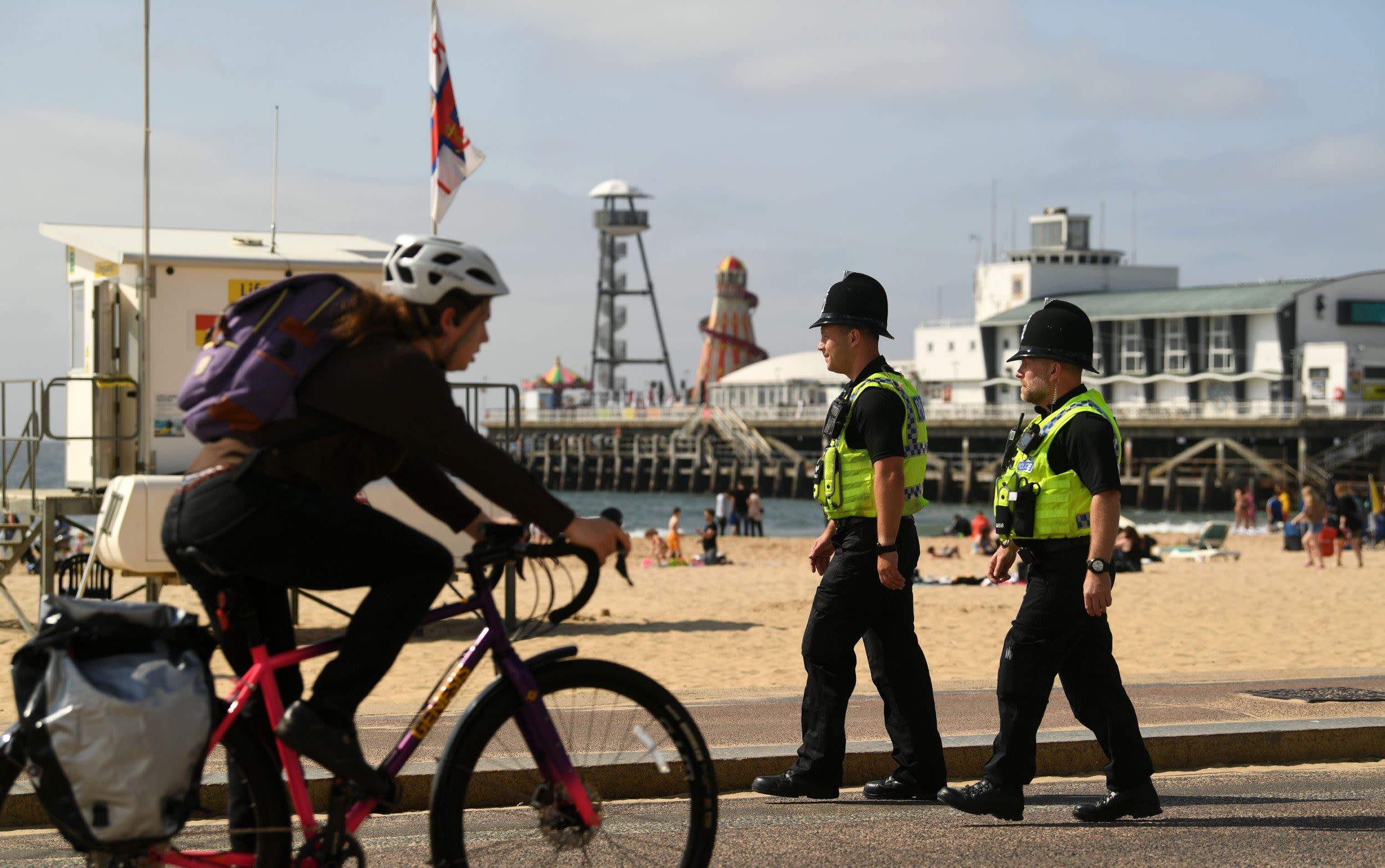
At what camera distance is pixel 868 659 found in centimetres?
561

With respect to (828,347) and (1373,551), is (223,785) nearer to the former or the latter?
(828,347)

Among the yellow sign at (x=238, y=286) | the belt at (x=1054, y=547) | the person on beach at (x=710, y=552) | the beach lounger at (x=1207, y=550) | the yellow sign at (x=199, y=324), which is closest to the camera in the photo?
the belt at (x=1054, y=547)

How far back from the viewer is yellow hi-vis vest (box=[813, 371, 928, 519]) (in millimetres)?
5594

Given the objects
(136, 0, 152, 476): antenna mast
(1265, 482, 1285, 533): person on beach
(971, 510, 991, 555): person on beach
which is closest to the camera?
(136, 0, 152, 476): antenna mast

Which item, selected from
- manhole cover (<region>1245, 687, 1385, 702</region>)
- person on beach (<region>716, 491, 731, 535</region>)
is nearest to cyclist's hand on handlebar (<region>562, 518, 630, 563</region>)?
manhole cover (<region>1245, 687, 1385, 702</region>)

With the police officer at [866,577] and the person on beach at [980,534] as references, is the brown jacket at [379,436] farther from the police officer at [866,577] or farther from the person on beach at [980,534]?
the person on beach at [980,534]

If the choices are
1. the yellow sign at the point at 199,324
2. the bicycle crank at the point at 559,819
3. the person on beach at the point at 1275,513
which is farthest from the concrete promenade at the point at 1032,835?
the person on beach at the point at 1275,513

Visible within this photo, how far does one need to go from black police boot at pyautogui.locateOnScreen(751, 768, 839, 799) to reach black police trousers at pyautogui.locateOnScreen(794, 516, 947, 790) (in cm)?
2

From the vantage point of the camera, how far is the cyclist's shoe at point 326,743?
3.22m

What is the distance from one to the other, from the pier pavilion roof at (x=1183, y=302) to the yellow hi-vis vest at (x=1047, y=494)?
64.2 metres

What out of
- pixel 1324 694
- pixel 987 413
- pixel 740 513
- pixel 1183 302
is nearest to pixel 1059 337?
pixel 1324 694

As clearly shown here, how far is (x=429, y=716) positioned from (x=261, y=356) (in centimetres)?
88

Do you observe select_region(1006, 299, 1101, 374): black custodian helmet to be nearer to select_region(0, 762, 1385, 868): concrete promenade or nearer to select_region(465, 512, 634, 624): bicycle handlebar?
select_region(0, 762, 1385, 868): concrete promenade

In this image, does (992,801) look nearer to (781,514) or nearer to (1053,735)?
(1053,735)
